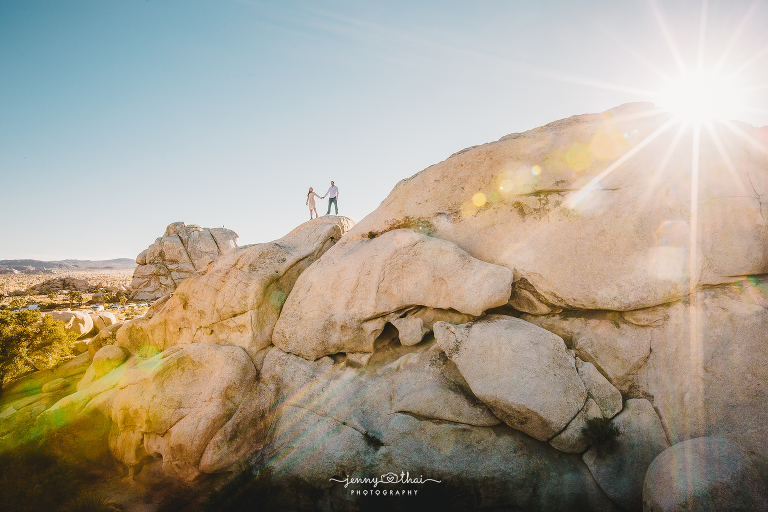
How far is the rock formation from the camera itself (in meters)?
9.31

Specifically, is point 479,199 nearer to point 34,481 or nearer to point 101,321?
point 34,481

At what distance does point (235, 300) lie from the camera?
1445cm

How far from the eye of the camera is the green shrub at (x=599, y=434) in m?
9.22

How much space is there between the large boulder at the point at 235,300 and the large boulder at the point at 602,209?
3.66m

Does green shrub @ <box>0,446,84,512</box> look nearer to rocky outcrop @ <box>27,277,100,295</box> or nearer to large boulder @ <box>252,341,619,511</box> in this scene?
large boulder @ <box>252,341,619,511</box>

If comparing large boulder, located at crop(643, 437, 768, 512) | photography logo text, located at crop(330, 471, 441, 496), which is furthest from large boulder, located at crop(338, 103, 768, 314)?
photography logo text, located at crop(330, 471, 441, 496)

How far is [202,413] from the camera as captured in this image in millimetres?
11945

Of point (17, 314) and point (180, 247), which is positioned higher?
point (180, 247)

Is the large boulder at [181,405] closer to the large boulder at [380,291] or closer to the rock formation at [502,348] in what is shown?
the rock formation at [502,348]

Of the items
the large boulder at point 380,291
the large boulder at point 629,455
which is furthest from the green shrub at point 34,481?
the large boulder at point 629,455

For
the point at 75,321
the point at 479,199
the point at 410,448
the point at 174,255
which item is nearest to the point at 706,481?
the point at 410,448

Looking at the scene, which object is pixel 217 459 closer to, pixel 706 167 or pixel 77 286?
pixel 706 167

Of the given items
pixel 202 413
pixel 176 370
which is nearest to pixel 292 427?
pixel 202 413

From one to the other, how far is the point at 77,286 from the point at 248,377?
93246 millimetres
